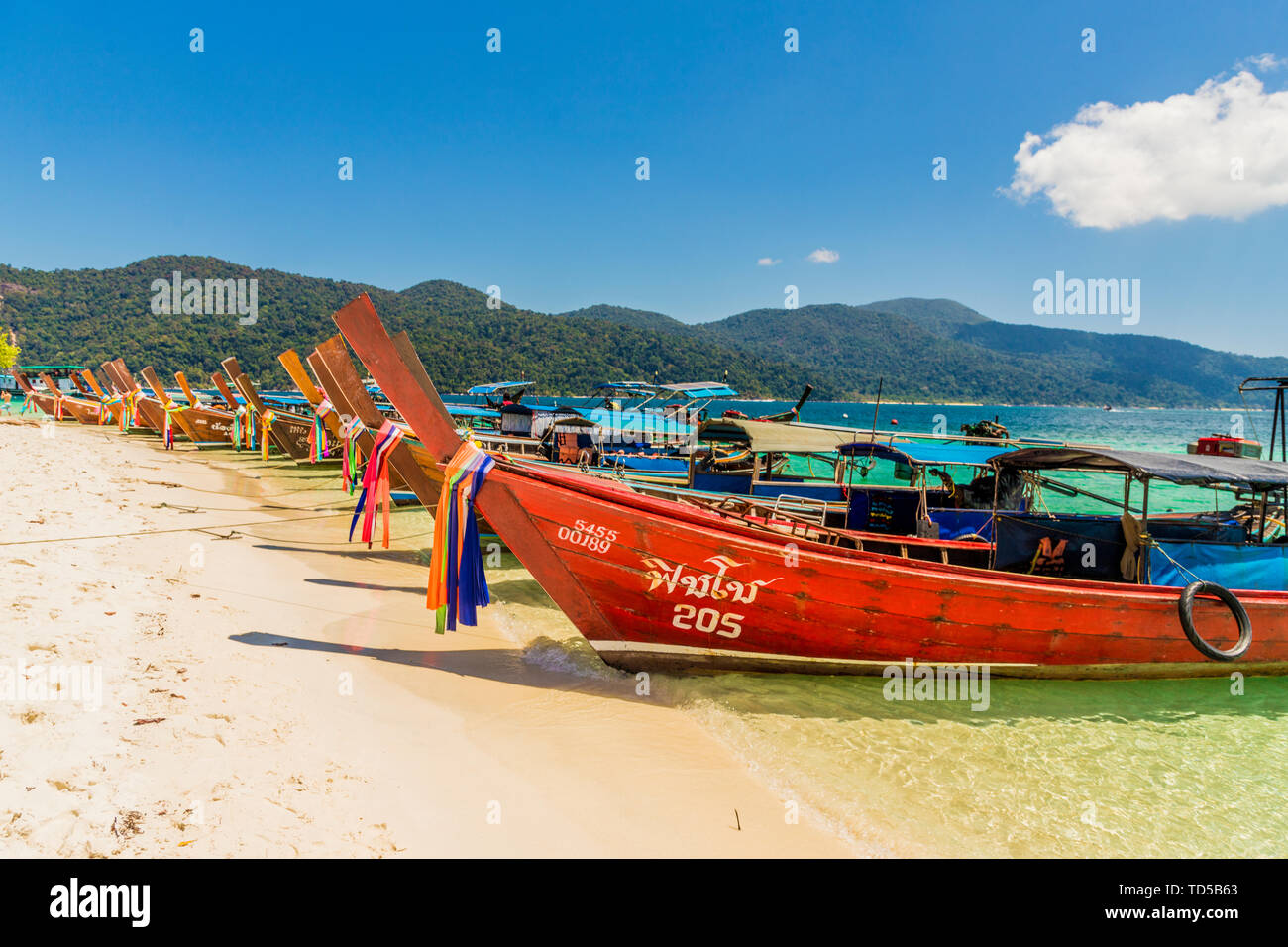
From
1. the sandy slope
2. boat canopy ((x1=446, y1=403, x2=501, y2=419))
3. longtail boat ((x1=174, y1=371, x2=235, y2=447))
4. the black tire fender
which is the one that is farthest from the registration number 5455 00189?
longtail boat ((x1=174, y1=371, x2=235, y2=447))

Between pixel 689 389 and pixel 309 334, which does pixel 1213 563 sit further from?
pixel 309 334

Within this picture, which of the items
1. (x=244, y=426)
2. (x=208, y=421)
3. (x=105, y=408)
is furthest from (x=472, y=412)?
(x=105, y=408)

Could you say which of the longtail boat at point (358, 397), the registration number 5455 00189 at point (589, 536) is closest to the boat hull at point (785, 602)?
the registration number 5455 00189 at point (589, 536)

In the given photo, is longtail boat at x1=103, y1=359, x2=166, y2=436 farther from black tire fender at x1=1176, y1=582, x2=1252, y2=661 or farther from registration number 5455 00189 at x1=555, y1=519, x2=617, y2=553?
black tire fender at x1=1176, y1=582, x2=1252, y2=661

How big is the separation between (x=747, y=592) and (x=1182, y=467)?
195 inches

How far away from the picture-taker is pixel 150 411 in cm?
2898

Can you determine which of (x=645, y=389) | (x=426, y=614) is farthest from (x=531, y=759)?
(x=645, y=389)

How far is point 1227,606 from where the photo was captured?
6.45 metres

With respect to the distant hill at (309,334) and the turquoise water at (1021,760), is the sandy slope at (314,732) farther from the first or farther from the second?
the distant hill at (309,334)

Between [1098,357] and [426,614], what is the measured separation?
755 ft

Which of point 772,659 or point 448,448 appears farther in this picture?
point 772,659

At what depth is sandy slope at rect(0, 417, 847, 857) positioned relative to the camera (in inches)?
120

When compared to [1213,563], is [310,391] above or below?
above
